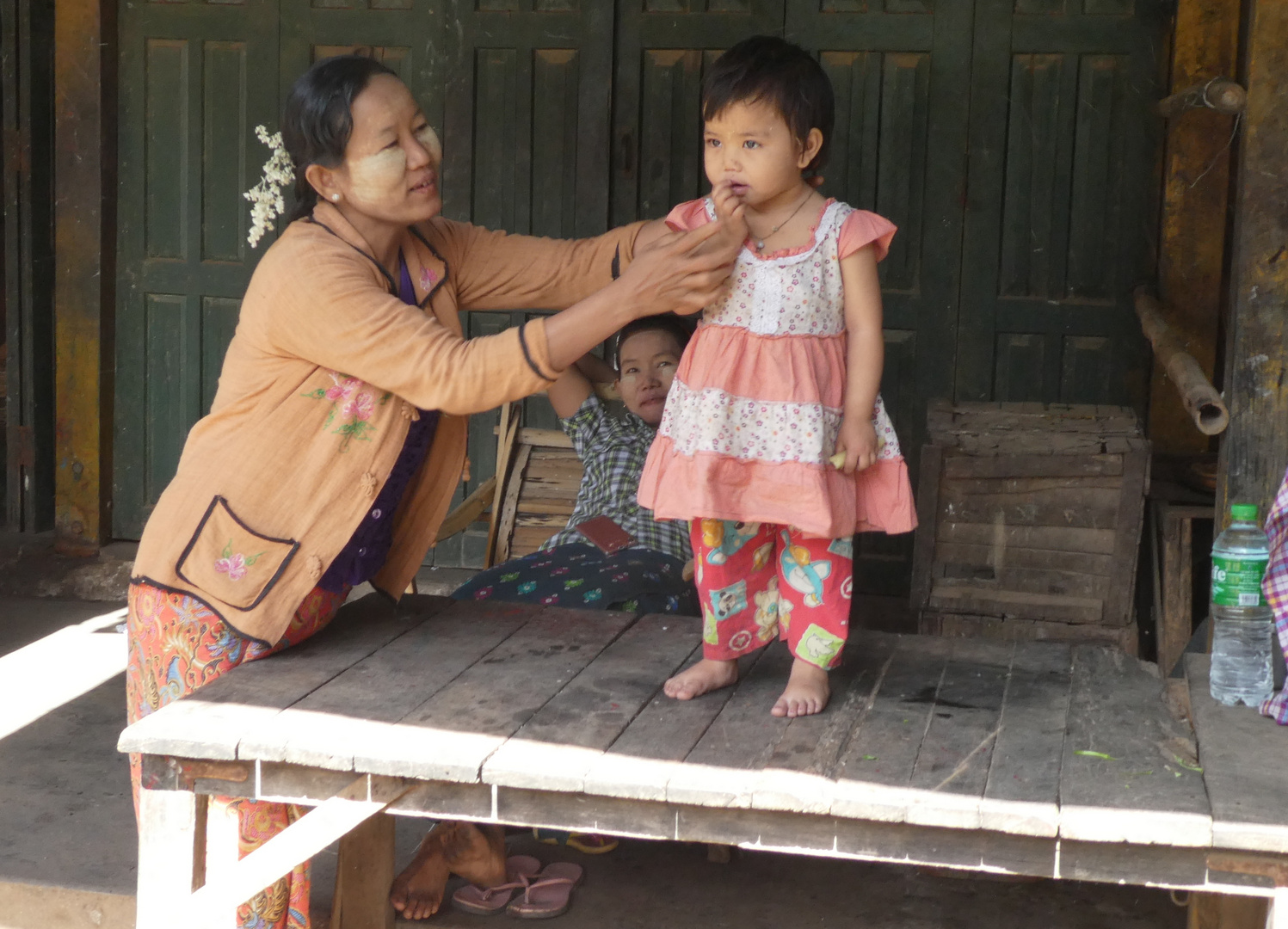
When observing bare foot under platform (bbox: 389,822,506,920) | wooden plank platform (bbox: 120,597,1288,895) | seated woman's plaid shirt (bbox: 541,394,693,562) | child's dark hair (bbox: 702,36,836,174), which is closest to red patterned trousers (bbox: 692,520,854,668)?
wooden plank platform (bbox: 120,597,1288,895)

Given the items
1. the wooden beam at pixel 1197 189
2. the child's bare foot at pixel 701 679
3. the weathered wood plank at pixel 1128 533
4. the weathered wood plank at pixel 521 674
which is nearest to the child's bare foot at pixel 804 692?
the child's bare foot at pixel 701 679

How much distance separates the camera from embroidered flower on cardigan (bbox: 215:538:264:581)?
278cm

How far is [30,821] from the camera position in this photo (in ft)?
12.7

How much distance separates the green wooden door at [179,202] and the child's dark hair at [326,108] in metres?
3.08

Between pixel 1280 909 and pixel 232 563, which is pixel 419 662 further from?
pixel 1280 909

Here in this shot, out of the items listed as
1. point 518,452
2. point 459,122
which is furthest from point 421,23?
point 518,452

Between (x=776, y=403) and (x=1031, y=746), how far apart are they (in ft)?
2.54

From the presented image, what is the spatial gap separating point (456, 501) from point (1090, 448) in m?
2.75

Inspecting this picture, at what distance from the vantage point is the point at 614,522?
4223 mm

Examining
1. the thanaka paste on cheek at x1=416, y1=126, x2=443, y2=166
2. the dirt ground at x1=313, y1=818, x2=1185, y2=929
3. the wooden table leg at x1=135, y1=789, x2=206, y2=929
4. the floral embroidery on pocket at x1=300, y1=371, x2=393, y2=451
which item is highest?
the thanaka paste on cheek at x1=416, y1=126, x2=443, y2=166

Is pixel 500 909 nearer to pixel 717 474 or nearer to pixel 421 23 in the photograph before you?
pixel 717 474

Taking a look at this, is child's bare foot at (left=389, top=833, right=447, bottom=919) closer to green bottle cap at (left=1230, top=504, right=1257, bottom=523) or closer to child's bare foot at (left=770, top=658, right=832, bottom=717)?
child's bare foot at (left=770, top=658, right=832, bottom=717)

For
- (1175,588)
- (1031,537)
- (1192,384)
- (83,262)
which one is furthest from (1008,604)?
(83,262)

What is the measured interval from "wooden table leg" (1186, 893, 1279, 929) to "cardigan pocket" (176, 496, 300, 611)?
190 cm
